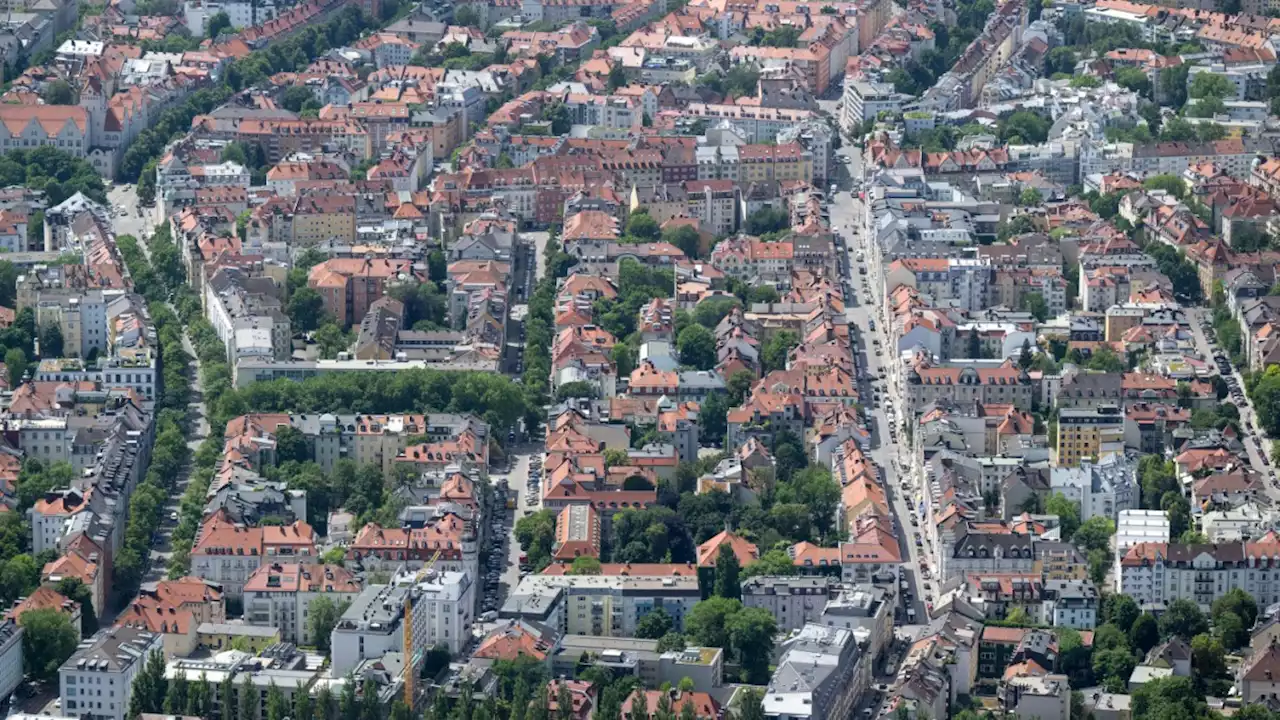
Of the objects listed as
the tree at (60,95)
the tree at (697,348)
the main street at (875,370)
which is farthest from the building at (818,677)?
the tree at (60,95)

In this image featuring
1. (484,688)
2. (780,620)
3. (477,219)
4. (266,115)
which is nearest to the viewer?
(484,688)

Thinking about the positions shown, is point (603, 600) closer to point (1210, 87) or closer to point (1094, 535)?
point (1094, 535)

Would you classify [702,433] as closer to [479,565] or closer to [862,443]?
[862,443]

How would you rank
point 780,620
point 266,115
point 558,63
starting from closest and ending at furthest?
point 780,620 → point 266,115 → point 558,63

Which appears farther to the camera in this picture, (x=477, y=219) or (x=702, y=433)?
(x=477, y=219)

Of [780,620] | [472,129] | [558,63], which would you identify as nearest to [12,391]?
[780,620]

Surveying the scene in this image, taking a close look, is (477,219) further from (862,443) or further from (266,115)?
(862,443)

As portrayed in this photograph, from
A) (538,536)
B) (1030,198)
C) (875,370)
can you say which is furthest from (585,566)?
(1030,198)
